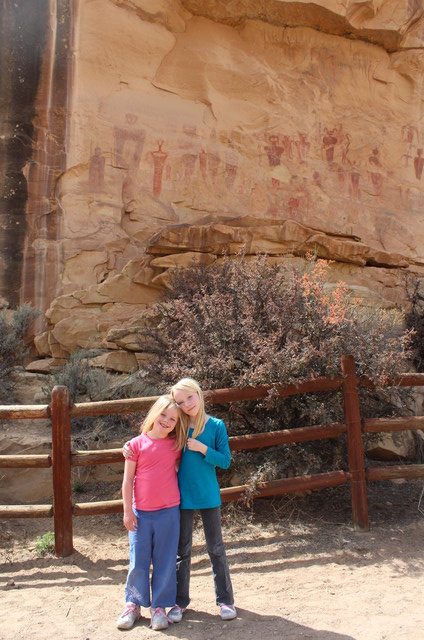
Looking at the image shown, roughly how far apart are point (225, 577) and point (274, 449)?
1970 mm

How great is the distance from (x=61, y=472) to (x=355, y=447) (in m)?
2.49

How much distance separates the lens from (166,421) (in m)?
3.47

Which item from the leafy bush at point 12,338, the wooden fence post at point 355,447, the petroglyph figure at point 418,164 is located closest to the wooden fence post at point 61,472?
the wooden fence post at point 355,447

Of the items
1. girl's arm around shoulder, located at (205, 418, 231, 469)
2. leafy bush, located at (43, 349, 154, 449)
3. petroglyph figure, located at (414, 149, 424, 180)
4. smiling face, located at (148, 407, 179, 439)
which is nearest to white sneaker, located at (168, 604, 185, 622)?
girl's arm around shoulder, located at (205, 418, 231, 469)

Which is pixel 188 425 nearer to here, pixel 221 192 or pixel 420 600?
pixel 420 600

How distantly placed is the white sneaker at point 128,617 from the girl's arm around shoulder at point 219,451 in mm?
1001

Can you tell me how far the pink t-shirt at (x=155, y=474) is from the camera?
137 inches

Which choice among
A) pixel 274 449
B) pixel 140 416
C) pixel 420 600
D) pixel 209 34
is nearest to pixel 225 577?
pixel 420 600

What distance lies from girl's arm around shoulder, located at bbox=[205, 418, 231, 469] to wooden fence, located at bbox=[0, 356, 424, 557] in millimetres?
1303

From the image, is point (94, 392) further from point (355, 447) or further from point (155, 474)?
point (155, 474)

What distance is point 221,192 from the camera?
10289mm

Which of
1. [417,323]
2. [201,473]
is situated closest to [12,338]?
[201,473]

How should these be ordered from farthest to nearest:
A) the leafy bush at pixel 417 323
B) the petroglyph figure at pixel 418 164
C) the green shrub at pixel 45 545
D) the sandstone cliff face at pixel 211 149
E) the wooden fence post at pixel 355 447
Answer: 1. the petroglyph figure at pixel 418 164
2. the sandstone cliff face at pixel 211 149
3. the leafy bush at pixel 417 323
4. the wooden fence post at pixel 355 447
5. the green shrub at pixel 45 545

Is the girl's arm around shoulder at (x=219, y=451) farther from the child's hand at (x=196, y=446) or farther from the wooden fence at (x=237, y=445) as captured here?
the wooden fence at (x=237, y=445)
